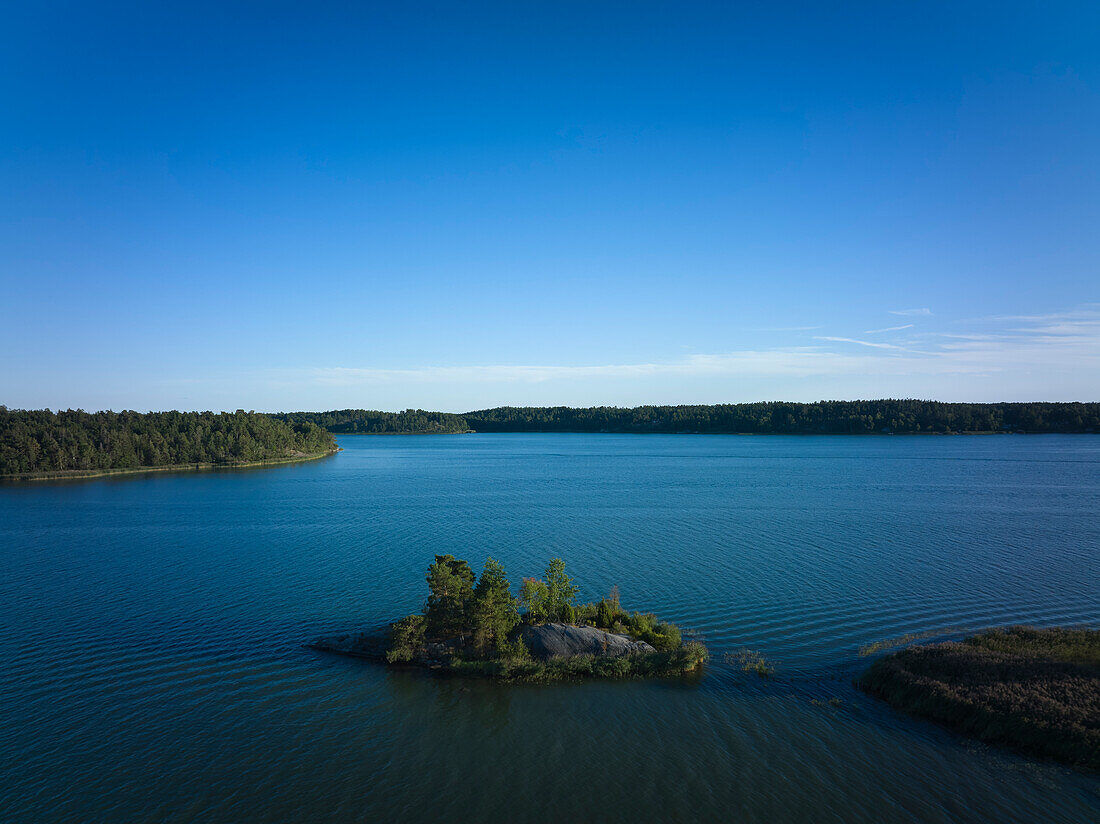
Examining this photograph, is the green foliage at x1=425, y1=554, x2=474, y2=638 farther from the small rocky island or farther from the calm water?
the calm water

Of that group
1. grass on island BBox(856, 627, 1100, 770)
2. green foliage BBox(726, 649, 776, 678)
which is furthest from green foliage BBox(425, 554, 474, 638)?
grass on island BBox(856, 627, 1100, 770)

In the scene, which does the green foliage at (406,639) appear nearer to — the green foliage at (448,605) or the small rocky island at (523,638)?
the small rocky island at (523,638)

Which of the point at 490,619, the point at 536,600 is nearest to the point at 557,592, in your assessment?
the point at 536,600

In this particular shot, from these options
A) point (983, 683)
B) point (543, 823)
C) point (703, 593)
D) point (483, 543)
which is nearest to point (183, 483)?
point (483, 543)

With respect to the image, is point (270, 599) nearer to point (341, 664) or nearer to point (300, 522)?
point (341, 664)

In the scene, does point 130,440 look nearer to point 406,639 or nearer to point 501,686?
point 406,639

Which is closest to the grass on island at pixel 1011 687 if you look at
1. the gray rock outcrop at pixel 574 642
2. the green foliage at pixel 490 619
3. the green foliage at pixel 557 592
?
the gray rock outcrop at pixel 574 642
